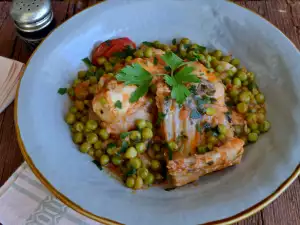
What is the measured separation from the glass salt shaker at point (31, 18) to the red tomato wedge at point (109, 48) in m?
0.65

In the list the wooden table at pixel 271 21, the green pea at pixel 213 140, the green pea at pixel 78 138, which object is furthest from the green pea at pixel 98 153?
the green pea at pixel 213 140

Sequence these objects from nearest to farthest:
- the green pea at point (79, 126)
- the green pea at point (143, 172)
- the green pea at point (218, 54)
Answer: the green pea at point (143, 172) → the green pea at point (79, 126) → the green pea at point (218, 54)

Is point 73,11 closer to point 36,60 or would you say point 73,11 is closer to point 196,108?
point 36,60

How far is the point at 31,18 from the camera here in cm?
335

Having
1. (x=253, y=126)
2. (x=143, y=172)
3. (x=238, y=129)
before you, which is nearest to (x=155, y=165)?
(x=143, y=172)

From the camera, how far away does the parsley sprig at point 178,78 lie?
2602mm

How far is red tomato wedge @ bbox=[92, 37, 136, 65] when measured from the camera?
325cm

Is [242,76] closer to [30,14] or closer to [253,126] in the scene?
[253,126]

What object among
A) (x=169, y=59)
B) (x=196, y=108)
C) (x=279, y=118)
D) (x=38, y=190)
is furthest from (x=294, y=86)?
(x=38, y=190)

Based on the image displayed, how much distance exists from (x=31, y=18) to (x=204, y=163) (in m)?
2.10

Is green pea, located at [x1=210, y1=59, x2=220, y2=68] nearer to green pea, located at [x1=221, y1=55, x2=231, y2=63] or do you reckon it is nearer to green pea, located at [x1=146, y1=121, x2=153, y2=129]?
green pea, located at [x1=221, y1=55, x2=231, y2=63]

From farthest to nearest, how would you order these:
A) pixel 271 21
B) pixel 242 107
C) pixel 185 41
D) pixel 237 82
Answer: pixel 271 21 → pixel 185 41 → pixel 237 82 → pixel 242 107

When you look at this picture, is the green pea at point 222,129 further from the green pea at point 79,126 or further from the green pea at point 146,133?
the green pea at point 79,126

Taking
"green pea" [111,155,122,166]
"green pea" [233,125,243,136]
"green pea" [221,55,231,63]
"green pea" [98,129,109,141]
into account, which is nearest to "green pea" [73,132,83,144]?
"green pea" [98,129,109,141]
